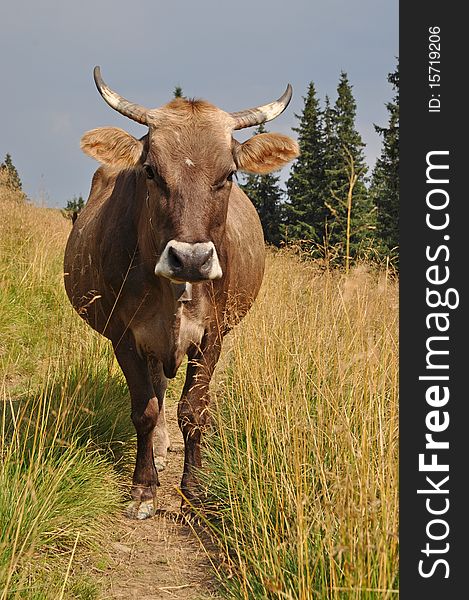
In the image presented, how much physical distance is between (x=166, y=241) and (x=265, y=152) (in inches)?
47.3

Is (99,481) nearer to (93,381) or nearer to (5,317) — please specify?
(93,381)

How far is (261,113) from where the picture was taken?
4.38 meters

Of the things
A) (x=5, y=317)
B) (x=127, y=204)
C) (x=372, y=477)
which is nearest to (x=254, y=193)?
(x=5, y=317)

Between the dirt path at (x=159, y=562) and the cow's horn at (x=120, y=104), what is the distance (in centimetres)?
235

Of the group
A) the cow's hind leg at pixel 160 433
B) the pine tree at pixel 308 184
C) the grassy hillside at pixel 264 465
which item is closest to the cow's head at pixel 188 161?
the grassy hillside at pixel 264 465

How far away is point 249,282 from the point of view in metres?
Answer: 5.84

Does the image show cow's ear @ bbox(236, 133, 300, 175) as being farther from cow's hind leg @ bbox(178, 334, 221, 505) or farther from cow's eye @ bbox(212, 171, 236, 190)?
cow's hind leg @ bbox(178, 334, 221, 505)

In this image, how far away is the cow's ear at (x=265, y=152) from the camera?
4.39 m

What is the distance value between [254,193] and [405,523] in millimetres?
34261

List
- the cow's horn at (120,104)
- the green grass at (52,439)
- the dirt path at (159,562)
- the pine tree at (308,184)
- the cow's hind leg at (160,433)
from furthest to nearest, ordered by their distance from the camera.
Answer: the pine tree at (308,184) < the cow's hind leg at (160,433) < the cow's horn at (120,104) < the dirt path at (159,562) < the green grass at (52,439)

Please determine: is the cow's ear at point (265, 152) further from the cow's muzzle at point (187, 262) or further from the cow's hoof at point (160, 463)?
the cow's hoof at point (160, 463)

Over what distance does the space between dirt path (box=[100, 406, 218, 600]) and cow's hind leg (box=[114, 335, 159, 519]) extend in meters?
0.19

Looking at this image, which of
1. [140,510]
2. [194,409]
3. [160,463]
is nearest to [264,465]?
[194,409]

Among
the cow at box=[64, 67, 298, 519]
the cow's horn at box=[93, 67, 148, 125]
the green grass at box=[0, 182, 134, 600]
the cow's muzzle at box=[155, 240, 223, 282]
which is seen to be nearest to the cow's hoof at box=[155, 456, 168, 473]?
the green grass at box=[0, 182, 134, 600]
